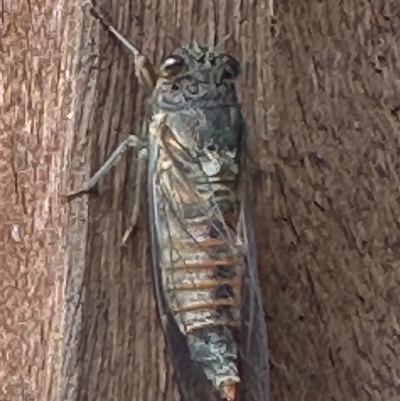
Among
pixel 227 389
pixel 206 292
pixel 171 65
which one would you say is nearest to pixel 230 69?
pixel 171 65

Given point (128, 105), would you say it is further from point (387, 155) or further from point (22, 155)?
point (387, 155)

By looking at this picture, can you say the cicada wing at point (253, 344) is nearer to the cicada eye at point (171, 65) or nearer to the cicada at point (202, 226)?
the cicada at point (202, 226)

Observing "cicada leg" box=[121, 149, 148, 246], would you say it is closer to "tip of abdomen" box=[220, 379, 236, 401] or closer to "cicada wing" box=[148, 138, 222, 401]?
"cicada wing" box=[148, 138, 222, 401]

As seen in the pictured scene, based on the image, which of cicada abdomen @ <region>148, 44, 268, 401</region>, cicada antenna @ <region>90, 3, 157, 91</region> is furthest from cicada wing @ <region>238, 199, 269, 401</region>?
cicada antenna @ <region>90, 3, 157, 91</region>

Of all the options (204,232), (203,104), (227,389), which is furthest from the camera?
(203,104)

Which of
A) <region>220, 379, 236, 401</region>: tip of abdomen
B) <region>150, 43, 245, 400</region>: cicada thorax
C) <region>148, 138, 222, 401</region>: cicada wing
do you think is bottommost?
<region>220, 379, 236, 401</region>: tip of abdomen

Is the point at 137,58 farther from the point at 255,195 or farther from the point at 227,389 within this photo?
the point at 227,389

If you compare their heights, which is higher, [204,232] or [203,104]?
[203,104]

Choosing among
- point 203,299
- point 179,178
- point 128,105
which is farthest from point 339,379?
point 128,105
